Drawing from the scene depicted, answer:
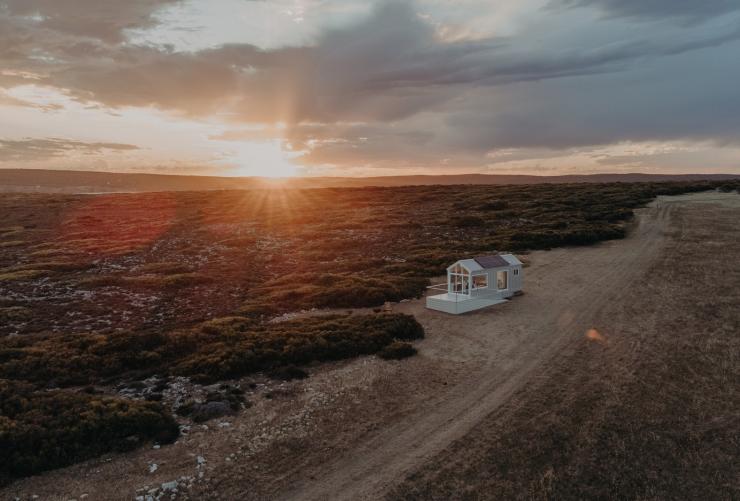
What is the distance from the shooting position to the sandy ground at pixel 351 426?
14.1 metres

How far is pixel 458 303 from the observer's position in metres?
31.8

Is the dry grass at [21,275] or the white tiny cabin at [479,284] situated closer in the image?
the white tiny cabin at [479,284]

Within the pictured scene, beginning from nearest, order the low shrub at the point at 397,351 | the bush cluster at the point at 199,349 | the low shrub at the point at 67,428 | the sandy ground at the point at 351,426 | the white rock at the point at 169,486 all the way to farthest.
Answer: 1. the white rock at the point at 169,486
2. the sandy ground at the point at 351,426
3. the low shrub at the point at 67,428
4. the bush cluster at the point at 199,349
5. the low shrub at the point at 397,351

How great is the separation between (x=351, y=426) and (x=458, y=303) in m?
16.1

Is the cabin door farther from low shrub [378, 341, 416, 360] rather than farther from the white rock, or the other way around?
the white rock

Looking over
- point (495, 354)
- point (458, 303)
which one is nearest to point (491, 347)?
point (495, 354)

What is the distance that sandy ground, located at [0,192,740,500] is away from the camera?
46.4ft

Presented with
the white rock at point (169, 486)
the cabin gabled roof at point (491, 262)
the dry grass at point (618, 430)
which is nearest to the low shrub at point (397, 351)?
the dry grass at point (618, 430)

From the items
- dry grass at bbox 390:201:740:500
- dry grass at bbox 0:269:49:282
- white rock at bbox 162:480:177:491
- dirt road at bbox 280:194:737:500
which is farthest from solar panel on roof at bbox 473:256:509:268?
dry grass at bbox 0:269:49:282

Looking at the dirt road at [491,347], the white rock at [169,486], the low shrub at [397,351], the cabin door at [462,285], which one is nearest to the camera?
the white rock at [169,486]

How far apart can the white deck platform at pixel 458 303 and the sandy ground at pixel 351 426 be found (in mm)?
1302

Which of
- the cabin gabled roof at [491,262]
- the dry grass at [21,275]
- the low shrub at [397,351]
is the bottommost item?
the low shrub at [397,351]

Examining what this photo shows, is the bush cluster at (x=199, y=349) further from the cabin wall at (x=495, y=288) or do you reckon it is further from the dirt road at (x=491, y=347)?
the cabin wall at (x=495, y=288)

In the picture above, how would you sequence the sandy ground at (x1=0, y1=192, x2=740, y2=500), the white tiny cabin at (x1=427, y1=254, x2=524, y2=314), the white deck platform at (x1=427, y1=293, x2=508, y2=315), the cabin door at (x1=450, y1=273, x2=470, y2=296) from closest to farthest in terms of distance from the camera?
the sandy ground at (x1=0, y1=192, x2=740, y2=500)
the white deck platform at (x1=427, y1=293, x2=508, y2=315)
the white tiny cabin at (x1=427, y1=254, x2=524, y2=314)
the cabin door at (x1=450, y1=273, x2=470, y2=296)
